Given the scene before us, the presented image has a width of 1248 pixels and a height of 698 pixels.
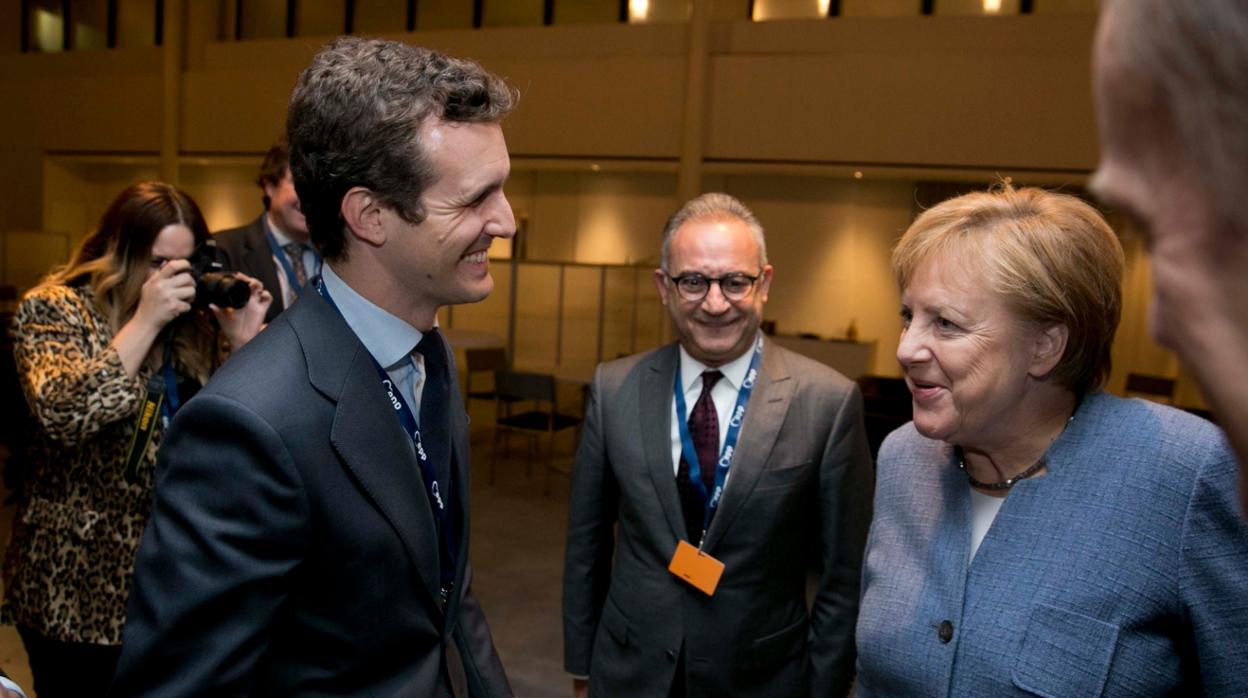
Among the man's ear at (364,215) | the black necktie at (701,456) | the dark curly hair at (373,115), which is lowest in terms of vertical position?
the black necktie at (701,456)

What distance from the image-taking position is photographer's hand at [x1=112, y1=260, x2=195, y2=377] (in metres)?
2.22

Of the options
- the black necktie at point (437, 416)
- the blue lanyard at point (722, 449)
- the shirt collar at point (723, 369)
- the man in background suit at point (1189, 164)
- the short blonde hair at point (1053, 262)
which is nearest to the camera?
the man in background suit at point (1189, 164)

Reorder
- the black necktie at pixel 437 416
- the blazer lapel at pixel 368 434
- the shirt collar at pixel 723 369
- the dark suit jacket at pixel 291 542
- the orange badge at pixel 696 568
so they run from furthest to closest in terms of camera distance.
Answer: the shirt collar at pixel 723 369
the orange badge at pixel 696 568
the black necktie at pixel 437 416
the blazer lapel at pixel 368 434
the dark suit jacket at pixel 291 542

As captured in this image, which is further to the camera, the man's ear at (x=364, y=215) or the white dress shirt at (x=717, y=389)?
the white dress shirt at (x=717, y=389)

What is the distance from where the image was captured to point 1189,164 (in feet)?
1.31

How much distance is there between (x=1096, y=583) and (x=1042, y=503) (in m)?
0.14

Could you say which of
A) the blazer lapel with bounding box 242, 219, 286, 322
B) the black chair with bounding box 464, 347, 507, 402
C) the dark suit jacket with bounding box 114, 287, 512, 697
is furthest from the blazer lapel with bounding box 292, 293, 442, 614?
the black chair with bounding box 464, 347, 507, 402

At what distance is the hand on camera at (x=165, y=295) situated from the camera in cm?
224

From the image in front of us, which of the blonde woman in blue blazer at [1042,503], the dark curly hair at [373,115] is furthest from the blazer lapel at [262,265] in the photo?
the blonde woman in blue blazer at [1042,503]

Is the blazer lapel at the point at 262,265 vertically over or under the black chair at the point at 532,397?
over

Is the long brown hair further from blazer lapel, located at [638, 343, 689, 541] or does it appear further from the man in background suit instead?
the man in background suit

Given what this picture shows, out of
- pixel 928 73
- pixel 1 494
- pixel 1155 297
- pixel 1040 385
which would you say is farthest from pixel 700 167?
pixel 1155 297

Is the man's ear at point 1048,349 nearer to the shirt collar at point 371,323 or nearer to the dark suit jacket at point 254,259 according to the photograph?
the shirt collar at point 371,323

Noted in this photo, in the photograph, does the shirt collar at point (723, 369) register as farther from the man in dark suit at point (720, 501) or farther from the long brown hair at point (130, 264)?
the long brown hair at point (130, 264)
